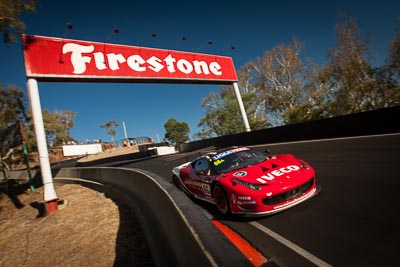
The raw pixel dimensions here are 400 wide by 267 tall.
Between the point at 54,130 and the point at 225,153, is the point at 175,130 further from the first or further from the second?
the point at 225,153

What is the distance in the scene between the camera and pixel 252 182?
489cm

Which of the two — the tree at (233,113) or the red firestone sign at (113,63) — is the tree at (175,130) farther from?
the red firestone sign at (113,63)

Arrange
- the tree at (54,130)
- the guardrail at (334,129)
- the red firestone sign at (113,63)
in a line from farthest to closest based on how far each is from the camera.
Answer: the tree at (54,130) < the red firestone sign at (113,63) < the guardrail at (334,129)

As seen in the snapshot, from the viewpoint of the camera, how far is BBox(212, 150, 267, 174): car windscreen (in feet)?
19.3

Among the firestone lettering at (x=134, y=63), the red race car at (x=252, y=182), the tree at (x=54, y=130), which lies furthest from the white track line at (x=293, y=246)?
the tree at (x=54, y=130)

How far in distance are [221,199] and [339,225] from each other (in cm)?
226

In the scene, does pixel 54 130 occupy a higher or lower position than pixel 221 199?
higher

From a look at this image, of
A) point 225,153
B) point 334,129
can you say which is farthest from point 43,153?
point 334,129

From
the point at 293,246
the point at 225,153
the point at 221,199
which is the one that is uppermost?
the point at 225,153

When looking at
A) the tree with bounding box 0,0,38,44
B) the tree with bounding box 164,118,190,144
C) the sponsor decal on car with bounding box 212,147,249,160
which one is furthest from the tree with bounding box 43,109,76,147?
the sponsor decal on car with bounding box 212,147,249,160

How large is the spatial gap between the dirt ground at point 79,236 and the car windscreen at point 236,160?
229cm

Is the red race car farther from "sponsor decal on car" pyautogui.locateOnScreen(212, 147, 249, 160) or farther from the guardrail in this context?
the guardrail

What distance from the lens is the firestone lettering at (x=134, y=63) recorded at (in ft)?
45.8

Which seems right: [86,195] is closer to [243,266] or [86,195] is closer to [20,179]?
[243,266]
